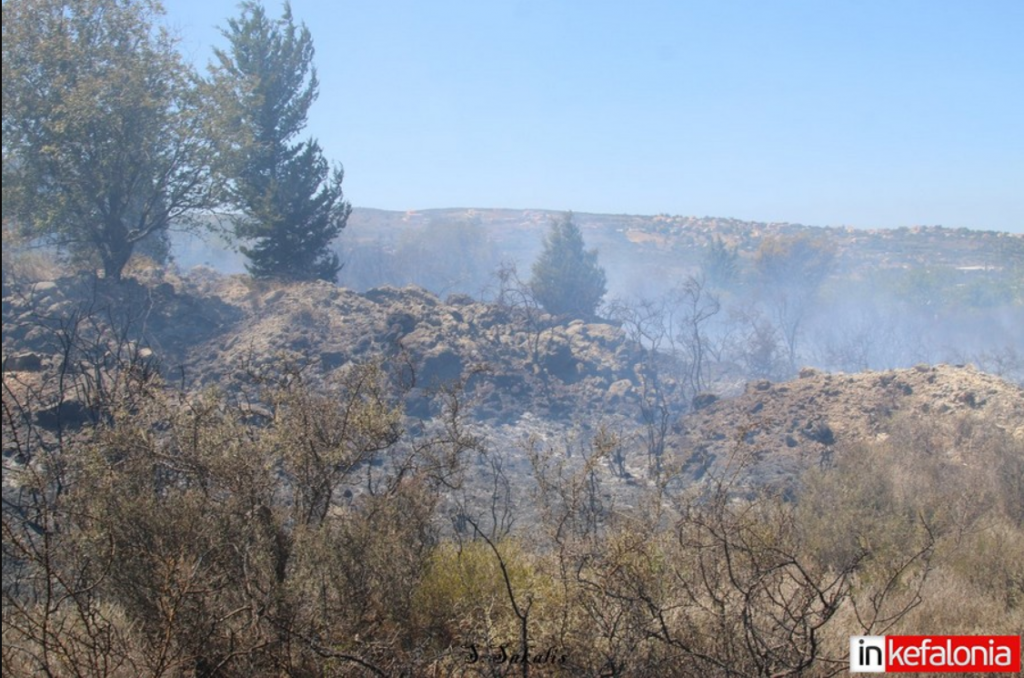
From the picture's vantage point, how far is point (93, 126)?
17016mm

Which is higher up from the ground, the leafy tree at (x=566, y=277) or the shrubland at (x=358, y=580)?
the leafy tree at (x=566, y=277)

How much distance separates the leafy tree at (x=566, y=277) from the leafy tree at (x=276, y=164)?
7.54 metres

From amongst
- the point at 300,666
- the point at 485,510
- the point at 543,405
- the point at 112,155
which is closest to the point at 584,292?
the point at 543,405

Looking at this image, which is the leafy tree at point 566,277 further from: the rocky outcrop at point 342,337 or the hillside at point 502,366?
the rocky outcrop at point 342,337

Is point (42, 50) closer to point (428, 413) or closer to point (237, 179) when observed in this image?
point (237, 179)

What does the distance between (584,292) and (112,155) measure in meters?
15.1

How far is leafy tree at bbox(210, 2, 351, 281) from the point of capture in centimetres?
1970

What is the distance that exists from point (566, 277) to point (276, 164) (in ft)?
33.6

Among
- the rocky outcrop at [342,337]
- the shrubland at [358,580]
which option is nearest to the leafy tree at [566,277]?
the rocky outcrop at [342,337]

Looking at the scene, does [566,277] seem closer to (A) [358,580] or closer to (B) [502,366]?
(B) [502,366]

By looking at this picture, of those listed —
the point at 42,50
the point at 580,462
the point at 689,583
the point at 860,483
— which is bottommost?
the point at 580,462

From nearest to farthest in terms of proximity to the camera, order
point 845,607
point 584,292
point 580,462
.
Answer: point 845,607 < point 580,462 < point 584,292

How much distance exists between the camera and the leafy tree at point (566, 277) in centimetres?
2605

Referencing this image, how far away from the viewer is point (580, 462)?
547 inches
